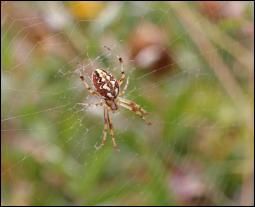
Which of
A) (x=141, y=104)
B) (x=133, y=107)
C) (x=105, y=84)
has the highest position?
(x=141, y=104)

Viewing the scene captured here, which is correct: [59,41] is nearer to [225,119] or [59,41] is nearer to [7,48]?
[7,48]

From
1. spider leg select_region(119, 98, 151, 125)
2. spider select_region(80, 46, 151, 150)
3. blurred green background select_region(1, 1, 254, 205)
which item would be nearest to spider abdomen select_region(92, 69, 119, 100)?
spider select_region(80, 46, 151, 150)

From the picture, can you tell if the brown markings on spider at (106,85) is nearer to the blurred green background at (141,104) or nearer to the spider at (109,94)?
the spider at (109,94)

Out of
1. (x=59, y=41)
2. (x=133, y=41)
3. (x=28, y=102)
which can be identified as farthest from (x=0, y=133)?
(x=133, y=41)

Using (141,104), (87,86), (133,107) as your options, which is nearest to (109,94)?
(87,86)

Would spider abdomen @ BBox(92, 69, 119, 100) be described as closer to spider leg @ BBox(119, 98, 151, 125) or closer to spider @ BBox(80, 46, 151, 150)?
spider @ BBox(80, 46, 151, 150)

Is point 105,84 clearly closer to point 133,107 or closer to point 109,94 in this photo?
point 109,94
